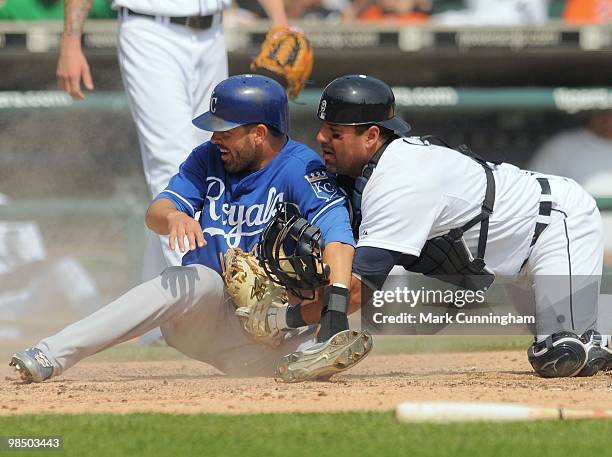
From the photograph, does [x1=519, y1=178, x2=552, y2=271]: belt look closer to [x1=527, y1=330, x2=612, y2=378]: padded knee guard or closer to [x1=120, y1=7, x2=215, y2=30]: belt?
[x1=527, y1=330, x2=612, y2=378]: padded knee guard

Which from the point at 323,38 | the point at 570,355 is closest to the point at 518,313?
the point at 570,355

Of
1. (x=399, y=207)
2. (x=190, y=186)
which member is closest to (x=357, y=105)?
(x=399, y=207)

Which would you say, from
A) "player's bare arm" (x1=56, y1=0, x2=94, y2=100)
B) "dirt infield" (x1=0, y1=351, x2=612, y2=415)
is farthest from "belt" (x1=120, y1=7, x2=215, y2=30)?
"dirt infield" (x1=0, y1=351, x2=612, y2=415)

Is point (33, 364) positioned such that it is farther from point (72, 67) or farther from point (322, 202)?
point (72, 67)

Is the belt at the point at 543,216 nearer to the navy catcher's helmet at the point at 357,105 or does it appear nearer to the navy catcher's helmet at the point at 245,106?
the navy catcher's helmet at the point at 357,105

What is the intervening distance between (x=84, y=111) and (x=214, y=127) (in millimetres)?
3893

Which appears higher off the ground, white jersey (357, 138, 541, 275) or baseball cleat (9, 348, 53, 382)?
white jersey (357, 138, 541, 275)

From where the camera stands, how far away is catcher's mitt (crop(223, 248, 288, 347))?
441cm

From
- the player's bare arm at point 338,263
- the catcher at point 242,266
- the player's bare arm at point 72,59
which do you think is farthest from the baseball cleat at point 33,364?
the player's bare arm at point 72,59

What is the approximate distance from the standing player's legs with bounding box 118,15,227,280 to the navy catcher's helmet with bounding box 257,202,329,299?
3.90 ft

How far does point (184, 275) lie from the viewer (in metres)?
4.39

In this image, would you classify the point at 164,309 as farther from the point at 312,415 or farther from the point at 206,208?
the point at 312,415

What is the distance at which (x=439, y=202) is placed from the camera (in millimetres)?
4383

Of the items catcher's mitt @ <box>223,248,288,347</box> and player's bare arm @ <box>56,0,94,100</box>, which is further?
player's bare arm @ <box>56,0,94,100</box>
